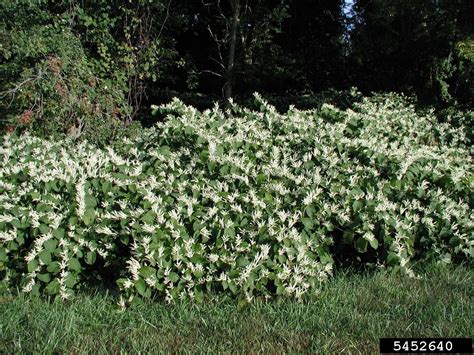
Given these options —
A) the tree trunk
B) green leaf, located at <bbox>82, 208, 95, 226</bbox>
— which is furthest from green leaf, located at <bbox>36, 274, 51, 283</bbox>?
the tree trunk

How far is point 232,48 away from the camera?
37.7 ft

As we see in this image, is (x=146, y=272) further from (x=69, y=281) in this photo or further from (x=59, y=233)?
(x=59, y=233)

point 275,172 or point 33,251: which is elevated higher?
point 275,172

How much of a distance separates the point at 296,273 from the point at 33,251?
1581 mm

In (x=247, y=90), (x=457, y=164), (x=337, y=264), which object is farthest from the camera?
(x=247, y=90)

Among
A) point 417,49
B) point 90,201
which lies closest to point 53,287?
point 90,201

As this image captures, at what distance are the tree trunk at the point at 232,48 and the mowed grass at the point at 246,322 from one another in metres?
8.71

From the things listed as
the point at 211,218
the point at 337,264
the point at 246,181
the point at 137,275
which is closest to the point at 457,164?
the point at 337,264

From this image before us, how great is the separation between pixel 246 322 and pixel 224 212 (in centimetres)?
75

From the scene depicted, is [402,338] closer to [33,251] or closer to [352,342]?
[352,342]

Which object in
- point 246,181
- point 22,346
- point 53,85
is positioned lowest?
point 22,346

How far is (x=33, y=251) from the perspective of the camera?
301 centimetres

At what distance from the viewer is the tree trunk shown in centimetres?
1134

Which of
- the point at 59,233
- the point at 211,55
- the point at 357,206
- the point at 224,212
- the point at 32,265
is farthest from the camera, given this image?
the point at 211,55
